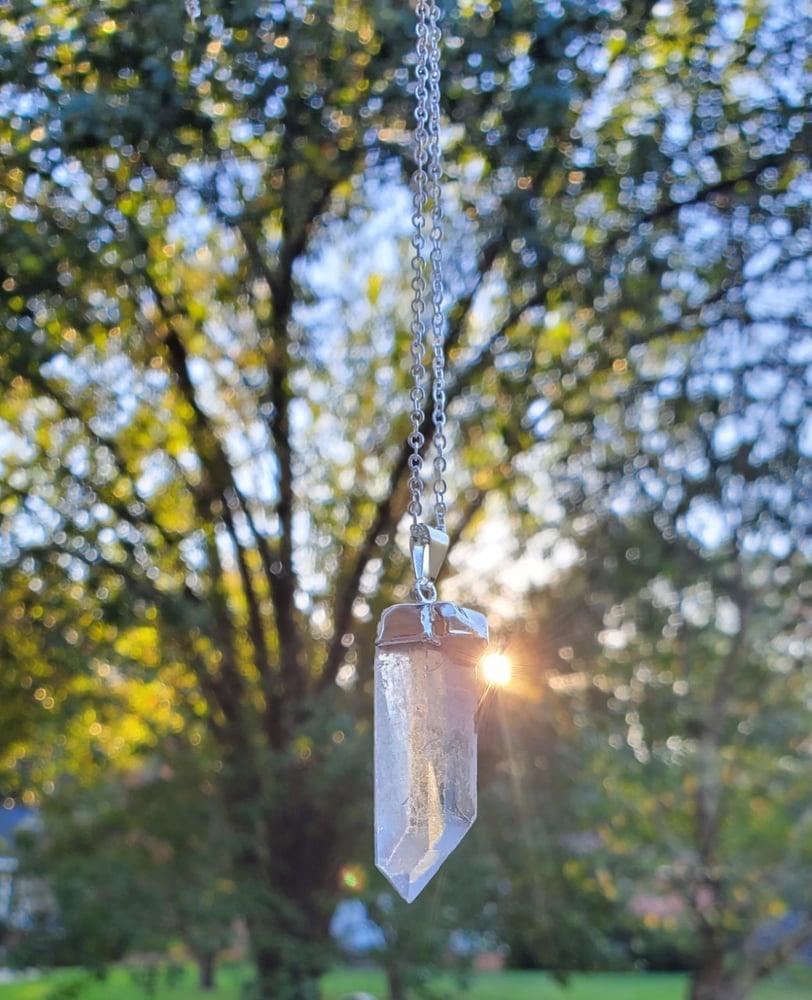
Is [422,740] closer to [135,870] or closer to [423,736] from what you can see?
[423,736]

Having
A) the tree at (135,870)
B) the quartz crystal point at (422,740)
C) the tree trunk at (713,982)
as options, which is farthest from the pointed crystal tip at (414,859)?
the tree trunk at (713,982)

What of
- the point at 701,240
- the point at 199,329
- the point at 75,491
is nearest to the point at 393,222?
the point at 199,329

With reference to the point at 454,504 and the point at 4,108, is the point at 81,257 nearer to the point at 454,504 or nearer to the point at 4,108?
the point at 4,108

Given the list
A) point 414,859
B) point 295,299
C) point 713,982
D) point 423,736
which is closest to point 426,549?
point 423,736

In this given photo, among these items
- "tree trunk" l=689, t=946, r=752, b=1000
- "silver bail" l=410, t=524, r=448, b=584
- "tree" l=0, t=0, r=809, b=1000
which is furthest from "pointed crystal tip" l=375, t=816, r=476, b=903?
"tree trunk" l=689, t=946, r=752, b=1000

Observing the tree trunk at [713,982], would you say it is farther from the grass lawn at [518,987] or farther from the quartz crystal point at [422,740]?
the quartz crystal point at [422,740]
